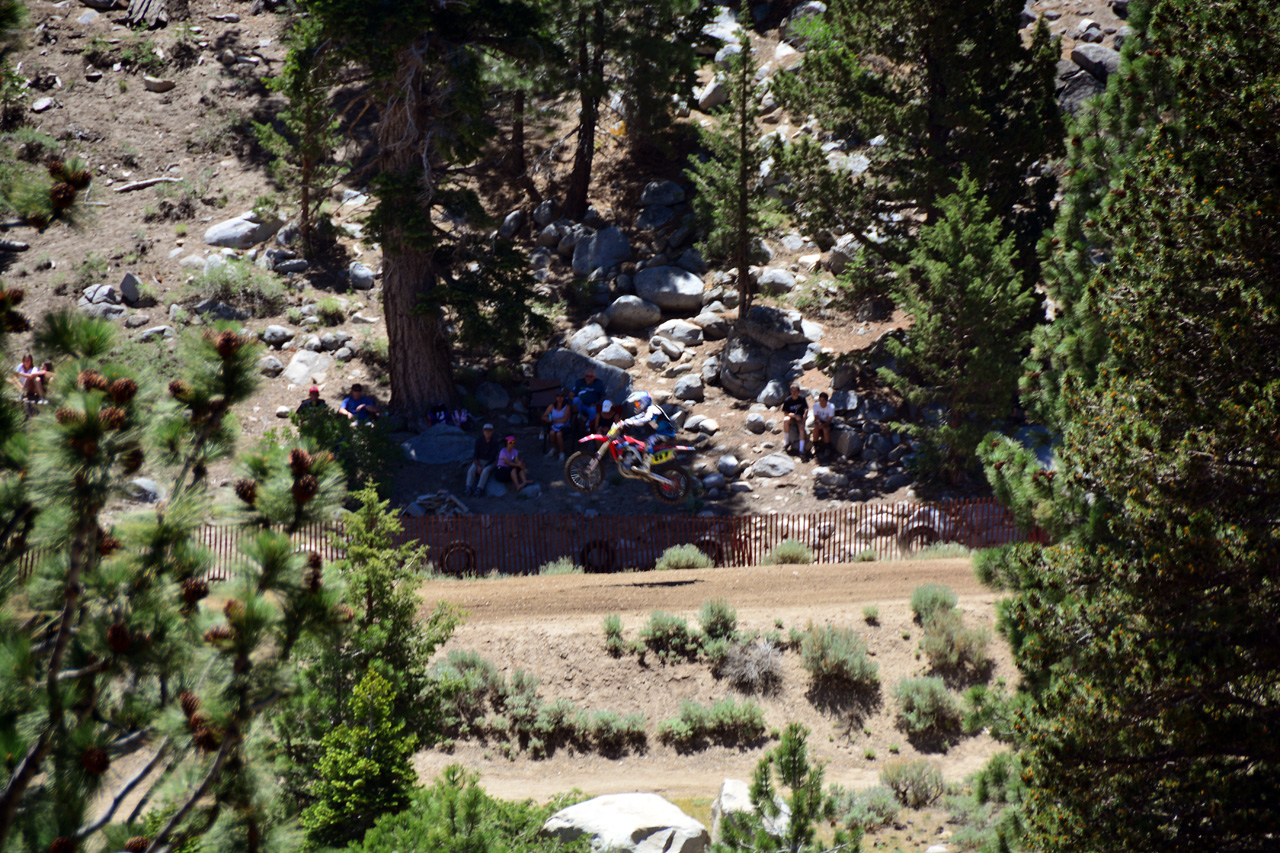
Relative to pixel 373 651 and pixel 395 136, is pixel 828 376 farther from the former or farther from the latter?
pixel 373 651

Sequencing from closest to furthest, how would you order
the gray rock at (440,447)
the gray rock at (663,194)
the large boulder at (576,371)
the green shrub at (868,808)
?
the green shrub at (868,808), the gray rock at (440,447), the large boulder at (576,371), the gray rock at (663,194)

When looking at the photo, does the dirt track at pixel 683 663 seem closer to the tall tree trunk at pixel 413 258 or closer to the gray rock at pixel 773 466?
the gray rock at pixel 773 466

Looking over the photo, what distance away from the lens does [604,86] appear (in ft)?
87.1

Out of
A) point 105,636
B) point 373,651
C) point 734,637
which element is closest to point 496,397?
point 734,637

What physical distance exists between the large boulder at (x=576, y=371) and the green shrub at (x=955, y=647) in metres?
12.3

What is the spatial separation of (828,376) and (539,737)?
1341 centimetres

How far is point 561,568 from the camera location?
53.2 ft

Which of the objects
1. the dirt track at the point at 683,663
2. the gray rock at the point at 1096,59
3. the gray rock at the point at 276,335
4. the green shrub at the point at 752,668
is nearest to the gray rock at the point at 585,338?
the gray rock at the point at 276,335

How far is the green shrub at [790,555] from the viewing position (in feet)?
54.2

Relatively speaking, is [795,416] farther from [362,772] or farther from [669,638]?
[362,772]

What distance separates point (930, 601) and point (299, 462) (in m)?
10.8

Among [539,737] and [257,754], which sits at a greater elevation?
[257,754]

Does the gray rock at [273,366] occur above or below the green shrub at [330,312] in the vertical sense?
below

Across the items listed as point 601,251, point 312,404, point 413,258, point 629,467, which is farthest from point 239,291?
point 629,467
